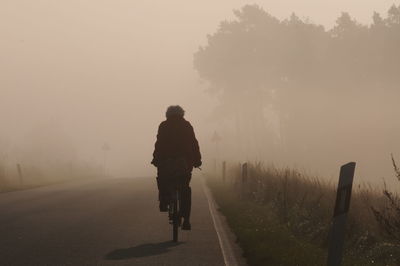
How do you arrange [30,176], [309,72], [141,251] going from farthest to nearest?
[309,72] < [30,176] < [141,251]

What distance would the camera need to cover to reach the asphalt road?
9406 millimetres

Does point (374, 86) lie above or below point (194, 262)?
above

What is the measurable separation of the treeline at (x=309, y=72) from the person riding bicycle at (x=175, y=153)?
4637 centimetres

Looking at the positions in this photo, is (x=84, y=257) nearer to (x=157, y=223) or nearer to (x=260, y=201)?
(x=157, y=223)

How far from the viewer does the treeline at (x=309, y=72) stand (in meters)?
60.3

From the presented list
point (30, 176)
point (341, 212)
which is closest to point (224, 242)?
point (341, 212)

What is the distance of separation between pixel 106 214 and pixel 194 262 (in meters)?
6.80

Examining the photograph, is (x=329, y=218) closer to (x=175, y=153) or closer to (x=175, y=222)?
(x=175, y=153)

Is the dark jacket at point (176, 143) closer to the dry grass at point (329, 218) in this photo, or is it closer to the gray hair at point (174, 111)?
the gray hair at point (174, 111)

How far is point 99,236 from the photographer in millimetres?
11719

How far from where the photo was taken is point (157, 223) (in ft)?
46.2

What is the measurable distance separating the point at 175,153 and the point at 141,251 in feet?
7.44

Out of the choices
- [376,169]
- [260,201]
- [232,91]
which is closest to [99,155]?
[232,91]

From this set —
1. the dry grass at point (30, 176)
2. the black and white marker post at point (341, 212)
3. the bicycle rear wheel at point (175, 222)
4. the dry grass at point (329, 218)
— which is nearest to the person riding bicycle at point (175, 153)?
the bicycle rear wheel at point (175, 222)
